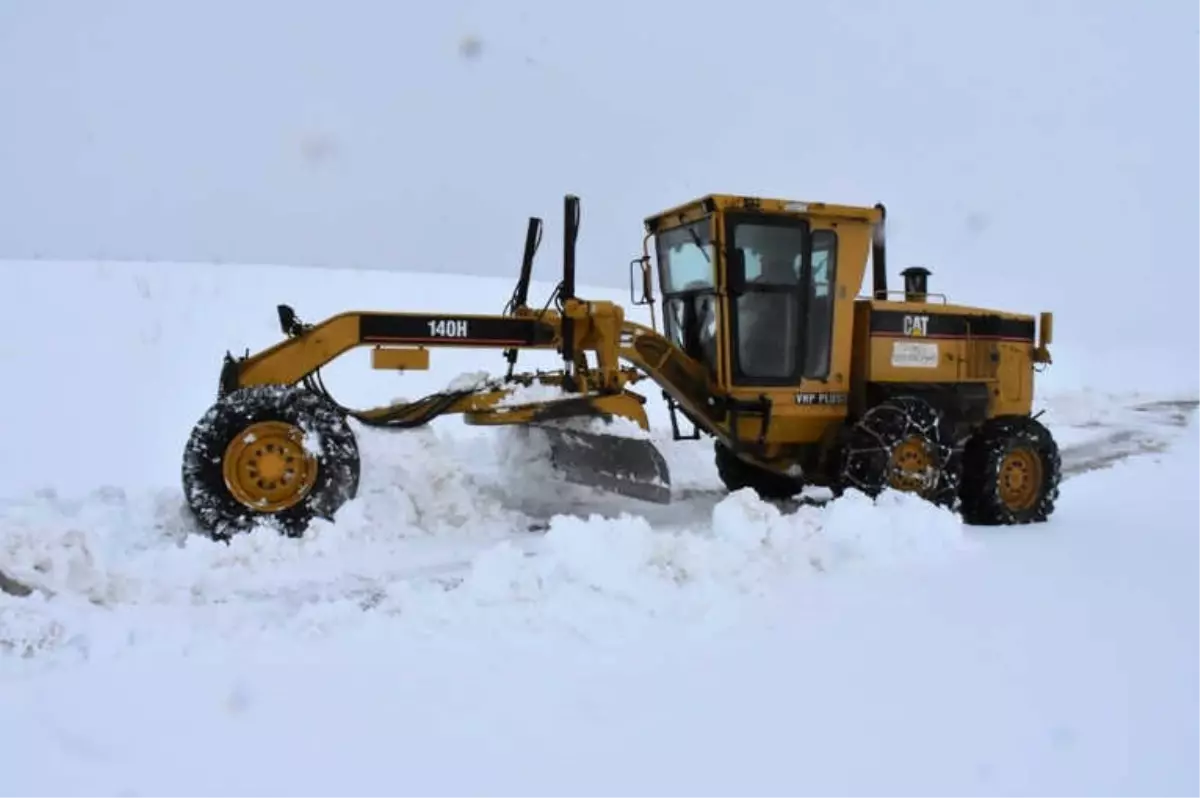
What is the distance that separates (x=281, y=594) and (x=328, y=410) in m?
1.41

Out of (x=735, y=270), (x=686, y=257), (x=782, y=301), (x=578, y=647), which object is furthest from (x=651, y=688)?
(x=686, y=257)

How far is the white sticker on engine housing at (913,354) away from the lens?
24.5 ft

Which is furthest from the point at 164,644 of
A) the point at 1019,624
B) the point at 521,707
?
the point at 1019,624

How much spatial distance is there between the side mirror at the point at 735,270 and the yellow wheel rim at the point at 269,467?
297 centimetres

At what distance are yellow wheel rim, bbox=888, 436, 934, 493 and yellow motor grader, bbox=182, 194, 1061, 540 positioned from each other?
13mm

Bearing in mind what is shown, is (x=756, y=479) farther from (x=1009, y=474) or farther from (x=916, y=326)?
(x=1009, y=474)

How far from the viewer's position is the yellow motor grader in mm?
6352

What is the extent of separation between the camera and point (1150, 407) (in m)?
15.6

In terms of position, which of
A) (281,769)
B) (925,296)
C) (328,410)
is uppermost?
(925,296)

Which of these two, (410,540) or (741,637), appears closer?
(741,637)

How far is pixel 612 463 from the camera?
703cm

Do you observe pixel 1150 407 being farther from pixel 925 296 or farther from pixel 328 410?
pixel 328 410

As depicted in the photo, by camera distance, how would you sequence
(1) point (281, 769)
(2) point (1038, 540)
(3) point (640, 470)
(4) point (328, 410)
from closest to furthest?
(1) point (281, 769) → (4) point (328, 410) → (2) point (1038, 540) → (3) point (640, 470)

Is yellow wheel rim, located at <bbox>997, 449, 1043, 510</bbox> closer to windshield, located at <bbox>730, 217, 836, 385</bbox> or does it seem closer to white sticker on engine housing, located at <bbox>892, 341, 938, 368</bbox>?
white sticker on engine housing, located at <bbox>892, 341, 938, 368</bbox>
